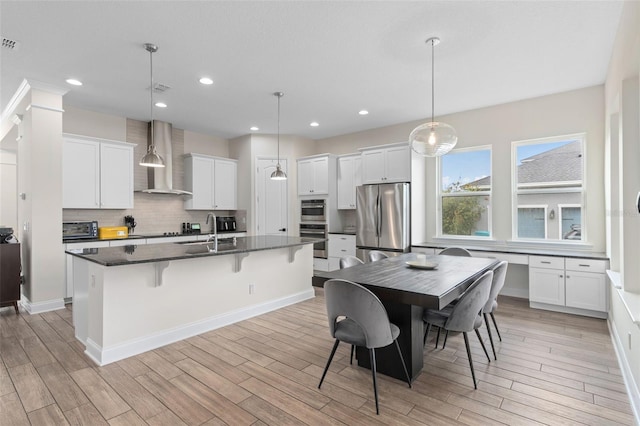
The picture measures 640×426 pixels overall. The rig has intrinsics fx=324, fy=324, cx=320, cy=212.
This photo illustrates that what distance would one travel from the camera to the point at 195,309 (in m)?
3.61

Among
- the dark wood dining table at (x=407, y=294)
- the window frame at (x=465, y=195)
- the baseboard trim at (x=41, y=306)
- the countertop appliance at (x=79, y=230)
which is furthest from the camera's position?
the window frame at (x=465, y=195)

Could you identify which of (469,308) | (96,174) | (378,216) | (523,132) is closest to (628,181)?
(469,308)

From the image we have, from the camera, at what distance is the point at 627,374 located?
2.50m

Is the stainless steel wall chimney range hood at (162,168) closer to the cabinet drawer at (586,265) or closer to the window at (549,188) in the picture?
the window at (549,188)

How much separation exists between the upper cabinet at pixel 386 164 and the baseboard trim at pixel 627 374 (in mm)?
3325

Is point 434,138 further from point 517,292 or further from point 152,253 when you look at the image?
point 517,292

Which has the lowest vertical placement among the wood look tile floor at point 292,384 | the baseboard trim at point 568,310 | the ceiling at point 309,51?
the wood look tile floor at point 292,384

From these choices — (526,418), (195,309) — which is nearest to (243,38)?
(195,309)

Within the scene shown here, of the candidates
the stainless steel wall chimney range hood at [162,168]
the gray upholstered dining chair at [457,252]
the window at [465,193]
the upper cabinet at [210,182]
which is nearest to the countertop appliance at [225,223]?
the upper cabinet at [210,182]

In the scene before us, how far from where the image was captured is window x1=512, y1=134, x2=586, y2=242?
4.64 metres

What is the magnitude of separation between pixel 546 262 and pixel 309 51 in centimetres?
406

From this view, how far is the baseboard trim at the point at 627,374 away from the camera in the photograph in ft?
6.95

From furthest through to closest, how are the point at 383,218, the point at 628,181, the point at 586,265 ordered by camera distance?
the point at 383,218
the point at 586,265
the point at 628,181

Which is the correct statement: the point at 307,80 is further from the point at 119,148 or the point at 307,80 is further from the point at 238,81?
the point at 119,148
